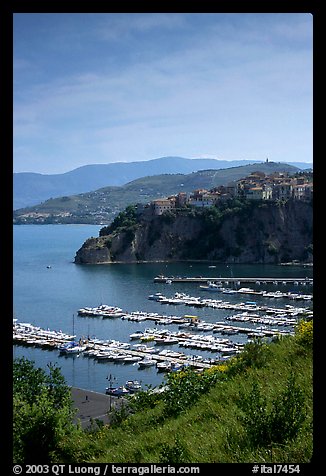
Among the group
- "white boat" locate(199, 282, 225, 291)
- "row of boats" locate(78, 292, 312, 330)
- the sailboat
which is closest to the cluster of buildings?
"white boat" locate(199, 282, 225, 291)

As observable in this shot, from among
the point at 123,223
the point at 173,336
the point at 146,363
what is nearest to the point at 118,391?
the point at 146,363

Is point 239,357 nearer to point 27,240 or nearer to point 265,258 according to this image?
point 265,258

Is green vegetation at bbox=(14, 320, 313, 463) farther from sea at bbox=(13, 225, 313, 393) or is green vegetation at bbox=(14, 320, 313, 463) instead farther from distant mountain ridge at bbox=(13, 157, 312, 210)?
distant mountain ridge at bbox=(13, 157, 312, 210)

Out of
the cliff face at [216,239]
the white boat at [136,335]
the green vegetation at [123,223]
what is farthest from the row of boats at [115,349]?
the green vegetation at [123,223]

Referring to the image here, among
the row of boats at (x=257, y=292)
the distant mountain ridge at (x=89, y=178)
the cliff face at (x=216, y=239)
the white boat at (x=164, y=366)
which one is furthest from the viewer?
the distant mountain ridge at (x=89, y=178)

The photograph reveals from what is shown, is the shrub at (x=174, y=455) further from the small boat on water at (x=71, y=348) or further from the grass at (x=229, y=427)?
the small boat on water at (x=71, y=348)

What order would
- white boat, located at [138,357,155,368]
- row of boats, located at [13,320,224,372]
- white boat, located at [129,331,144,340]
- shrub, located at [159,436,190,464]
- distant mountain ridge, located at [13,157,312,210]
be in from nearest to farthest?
shrub, located at [159,436,190,464]
row of boats, located at [13,320,224,372]
white boat, located at [138,357,155,368]
white boat, located at [129,331,144,340]
distant mountain ridge, located at [13,157,312,210]
